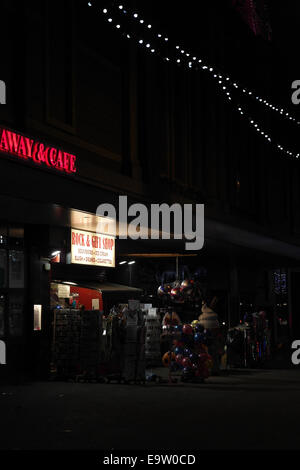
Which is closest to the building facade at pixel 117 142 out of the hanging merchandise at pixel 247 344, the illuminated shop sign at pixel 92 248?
the illuminated shop sign at pixel 92 248

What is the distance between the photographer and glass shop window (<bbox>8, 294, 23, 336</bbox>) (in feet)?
62.6

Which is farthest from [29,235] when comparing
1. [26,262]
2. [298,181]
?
[298,181]

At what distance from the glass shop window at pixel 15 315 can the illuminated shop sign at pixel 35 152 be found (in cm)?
356

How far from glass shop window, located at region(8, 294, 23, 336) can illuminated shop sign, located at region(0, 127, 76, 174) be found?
356cm

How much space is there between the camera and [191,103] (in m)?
27.4

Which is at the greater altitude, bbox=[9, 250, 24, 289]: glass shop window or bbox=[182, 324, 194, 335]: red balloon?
bbox=[9, 250, 24, 289]: glass shop window

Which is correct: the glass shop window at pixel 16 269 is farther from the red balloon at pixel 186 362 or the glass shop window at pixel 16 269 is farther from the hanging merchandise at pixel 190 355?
the red balloon at pixel 186 362

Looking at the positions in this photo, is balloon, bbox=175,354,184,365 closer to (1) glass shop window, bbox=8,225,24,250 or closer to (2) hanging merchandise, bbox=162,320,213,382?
(2) hanging merchandise, bbox=162,320,213,382

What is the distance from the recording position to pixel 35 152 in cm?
1595

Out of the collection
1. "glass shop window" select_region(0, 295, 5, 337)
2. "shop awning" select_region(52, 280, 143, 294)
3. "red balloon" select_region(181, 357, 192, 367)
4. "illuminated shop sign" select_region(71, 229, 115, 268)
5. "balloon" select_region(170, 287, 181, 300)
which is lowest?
"red balloon" select_region(181, 357, 192, 367)

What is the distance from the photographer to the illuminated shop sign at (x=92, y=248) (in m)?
20.4

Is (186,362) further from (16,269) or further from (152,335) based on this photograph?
(16,269)

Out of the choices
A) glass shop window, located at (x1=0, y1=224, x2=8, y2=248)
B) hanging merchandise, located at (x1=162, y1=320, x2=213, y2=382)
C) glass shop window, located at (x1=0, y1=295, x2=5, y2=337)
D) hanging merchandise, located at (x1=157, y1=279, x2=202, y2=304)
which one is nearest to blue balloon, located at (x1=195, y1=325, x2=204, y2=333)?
hanging merchandise, located at (x1=162, y1=320, x2=213, y2=382)

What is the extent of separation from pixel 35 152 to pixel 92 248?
18.6 ft
